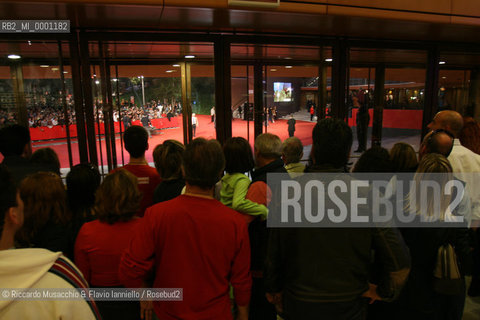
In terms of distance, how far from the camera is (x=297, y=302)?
→ 1694 millimetres

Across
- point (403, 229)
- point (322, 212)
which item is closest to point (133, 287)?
point (322, 212)

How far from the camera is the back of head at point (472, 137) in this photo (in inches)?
159

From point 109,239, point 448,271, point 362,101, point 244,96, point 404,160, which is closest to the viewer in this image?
point 109,239

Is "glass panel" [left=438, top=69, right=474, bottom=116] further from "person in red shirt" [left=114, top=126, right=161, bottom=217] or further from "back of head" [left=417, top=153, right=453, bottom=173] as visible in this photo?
"person in red shirt" [left=114, top=126, right=161, bottom=217]

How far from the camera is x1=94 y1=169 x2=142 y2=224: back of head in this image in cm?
189

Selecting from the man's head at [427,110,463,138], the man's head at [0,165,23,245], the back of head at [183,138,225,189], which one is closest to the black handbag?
the back of head at [183,138,225,189]

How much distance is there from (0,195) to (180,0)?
277 centimetres

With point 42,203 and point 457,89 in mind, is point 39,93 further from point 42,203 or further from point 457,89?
point 457,89

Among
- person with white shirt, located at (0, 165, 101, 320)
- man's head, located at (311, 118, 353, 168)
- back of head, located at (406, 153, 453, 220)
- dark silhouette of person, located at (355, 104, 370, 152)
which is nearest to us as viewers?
person with white shirt, located at (0, 165, 101, 320)

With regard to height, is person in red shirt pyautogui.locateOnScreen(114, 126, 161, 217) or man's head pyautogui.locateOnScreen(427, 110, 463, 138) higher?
man's head pyautogui.locateOnScreen(427, 110, 463, 138)

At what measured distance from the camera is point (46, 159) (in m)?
3.03

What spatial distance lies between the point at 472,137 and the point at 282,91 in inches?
183

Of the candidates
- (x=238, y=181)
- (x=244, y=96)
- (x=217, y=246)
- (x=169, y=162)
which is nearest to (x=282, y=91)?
(x=244, y=96)

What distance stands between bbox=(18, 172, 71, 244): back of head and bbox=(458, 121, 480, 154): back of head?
4536 millimetres
